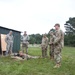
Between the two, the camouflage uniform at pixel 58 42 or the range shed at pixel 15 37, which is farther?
the range shed at pixel 15 37

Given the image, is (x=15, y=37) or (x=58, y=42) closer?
(x=58, y=42)

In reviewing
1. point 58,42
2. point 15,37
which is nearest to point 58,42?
point 58,42

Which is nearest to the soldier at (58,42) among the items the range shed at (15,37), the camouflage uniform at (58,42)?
the camouflage uniform at (58,42)

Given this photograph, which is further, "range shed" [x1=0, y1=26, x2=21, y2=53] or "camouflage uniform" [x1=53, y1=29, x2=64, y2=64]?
"range shed" [x1=0, y1=26, x2=21, y2=53]

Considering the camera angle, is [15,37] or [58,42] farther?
[15,37]

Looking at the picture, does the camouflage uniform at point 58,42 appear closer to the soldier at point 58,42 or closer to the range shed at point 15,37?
the soldier at point 58,42

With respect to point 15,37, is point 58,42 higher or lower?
lower

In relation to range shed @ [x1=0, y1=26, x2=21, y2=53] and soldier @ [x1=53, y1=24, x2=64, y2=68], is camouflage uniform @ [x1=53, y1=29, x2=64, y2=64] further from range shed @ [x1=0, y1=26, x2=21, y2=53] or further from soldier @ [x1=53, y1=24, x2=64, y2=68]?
range shed @ [x1=0, y1=26, x2=21, y2=53]

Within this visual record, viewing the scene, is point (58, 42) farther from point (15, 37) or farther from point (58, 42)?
point (15, 37)

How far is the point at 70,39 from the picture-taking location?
61500 millimetres

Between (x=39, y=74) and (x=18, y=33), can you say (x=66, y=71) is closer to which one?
(x=39, y=74)

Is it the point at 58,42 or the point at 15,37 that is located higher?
the point at 15,37

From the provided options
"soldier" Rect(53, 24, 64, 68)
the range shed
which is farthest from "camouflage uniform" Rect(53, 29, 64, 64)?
the range shed

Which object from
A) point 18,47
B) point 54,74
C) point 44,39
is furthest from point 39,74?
point 18,47
